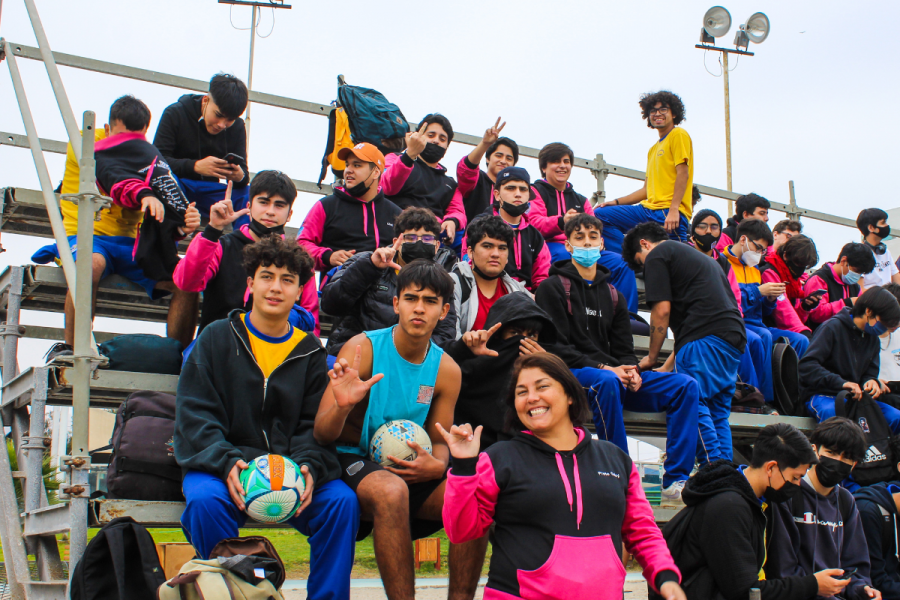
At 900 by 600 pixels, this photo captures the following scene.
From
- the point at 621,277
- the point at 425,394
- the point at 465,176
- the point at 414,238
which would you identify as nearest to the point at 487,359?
the point at 425,394

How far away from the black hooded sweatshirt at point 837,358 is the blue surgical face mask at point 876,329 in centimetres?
4

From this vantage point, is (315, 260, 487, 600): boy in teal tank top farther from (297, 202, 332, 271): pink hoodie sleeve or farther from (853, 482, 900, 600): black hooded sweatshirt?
(853, 482, 900, 600): black hooded sweatshirt

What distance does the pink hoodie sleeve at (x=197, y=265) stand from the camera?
4.02 m

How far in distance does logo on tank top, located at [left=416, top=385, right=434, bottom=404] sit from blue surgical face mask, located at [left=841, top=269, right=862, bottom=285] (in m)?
5.36

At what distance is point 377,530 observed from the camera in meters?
3.15

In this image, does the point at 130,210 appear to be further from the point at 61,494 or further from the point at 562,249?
the point at 562,249

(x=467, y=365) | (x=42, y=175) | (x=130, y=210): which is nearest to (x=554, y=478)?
(x=467, y=365)

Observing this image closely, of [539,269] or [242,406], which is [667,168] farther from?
[242,406]

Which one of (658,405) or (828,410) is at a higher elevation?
(658,405)

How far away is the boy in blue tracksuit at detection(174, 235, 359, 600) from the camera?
2.97 metres

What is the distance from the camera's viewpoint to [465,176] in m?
6.59

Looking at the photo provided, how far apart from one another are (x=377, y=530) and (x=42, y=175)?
99.6 inches

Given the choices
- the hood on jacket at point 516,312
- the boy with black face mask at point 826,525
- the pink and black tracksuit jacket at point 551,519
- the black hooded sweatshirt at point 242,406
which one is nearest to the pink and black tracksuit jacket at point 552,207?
the hood on jacket at point 516,312

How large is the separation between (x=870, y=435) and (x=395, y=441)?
3887mm
